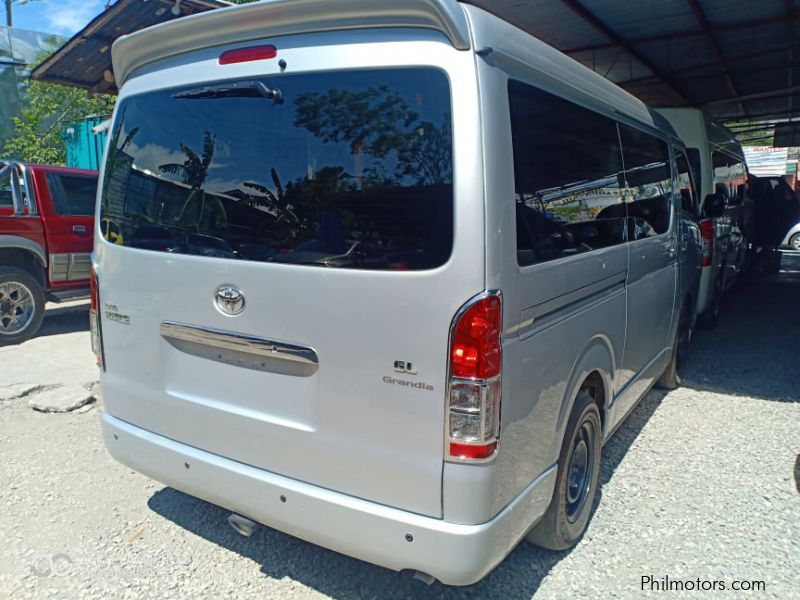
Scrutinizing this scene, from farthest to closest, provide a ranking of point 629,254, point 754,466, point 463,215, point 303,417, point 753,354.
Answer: point 753,354, point 754,466, point 629,254, point 303,417, point 463,215

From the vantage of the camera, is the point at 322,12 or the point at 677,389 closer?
the point at 322,12

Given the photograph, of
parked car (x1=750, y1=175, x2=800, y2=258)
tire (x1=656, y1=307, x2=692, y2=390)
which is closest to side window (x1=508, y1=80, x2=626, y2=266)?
tire (x1=656, y1=307, x2=692, y2=390)

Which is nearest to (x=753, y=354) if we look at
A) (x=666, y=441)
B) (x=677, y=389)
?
(x=677, y=389)

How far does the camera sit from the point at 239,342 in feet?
7.84

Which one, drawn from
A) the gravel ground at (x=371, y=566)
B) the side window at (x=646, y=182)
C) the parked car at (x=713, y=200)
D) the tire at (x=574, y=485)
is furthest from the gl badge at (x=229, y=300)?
the parked car at (x=713, y=200)

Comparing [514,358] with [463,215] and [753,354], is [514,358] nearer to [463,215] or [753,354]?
[463,215]

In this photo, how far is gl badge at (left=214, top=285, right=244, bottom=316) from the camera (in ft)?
7.75

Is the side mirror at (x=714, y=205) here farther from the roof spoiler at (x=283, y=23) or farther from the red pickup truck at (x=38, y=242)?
the red pickup truck at (x=38, y=242)

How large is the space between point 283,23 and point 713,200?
4.73m

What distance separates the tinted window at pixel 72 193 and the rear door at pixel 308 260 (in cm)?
534

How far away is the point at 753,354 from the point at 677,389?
1.66 meters

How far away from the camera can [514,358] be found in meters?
2.16

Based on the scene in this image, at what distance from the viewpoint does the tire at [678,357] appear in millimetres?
5149

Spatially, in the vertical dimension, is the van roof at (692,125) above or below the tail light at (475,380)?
above
